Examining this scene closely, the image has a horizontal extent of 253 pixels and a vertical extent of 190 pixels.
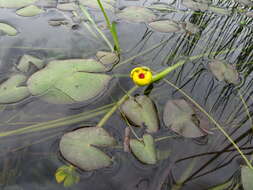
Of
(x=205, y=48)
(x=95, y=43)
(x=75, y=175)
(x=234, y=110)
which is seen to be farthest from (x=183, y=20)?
(x=75, y=175)

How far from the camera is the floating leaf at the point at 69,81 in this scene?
0.94m

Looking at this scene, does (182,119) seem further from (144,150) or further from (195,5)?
(195,5)

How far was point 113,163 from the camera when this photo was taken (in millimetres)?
771

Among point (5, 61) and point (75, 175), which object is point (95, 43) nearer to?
point (5, 61)

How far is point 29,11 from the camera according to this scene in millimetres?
1445

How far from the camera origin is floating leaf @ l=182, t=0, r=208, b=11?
1.71m

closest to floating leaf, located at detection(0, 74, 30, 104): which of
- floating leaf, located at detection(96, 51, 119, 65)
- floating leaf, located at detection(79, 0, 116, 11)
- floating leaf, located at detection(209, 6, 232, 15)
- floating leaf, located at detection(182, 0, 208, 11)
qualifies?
floating leaf, located at detection(96, 51, 119, 65)

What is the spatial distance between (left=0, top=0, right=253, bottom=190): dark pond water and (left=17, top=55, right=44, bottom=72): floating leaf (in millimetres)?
51

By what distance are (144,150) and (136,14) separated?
1.03 meters

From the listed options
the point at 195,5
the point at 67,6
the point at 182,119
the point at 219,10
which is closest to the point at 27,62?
the point at 67,6

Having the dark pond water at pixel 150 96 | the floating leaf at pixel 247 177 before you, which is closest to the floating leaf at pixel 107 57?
the dark pond water at pixel 150 96

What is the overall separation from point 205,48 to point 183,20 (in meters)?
0.34

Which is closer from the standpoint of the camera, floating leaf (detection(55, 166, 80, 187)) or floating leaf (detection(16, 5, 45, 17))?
floating leaf (detection(55, 166, 80, 187))

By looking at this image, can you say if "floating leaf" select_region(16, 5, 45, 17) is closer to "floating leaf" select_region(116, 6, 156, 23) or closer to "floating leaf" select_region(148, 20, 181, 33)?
"floating leaf" select_region(116, 6, 156, 23)
